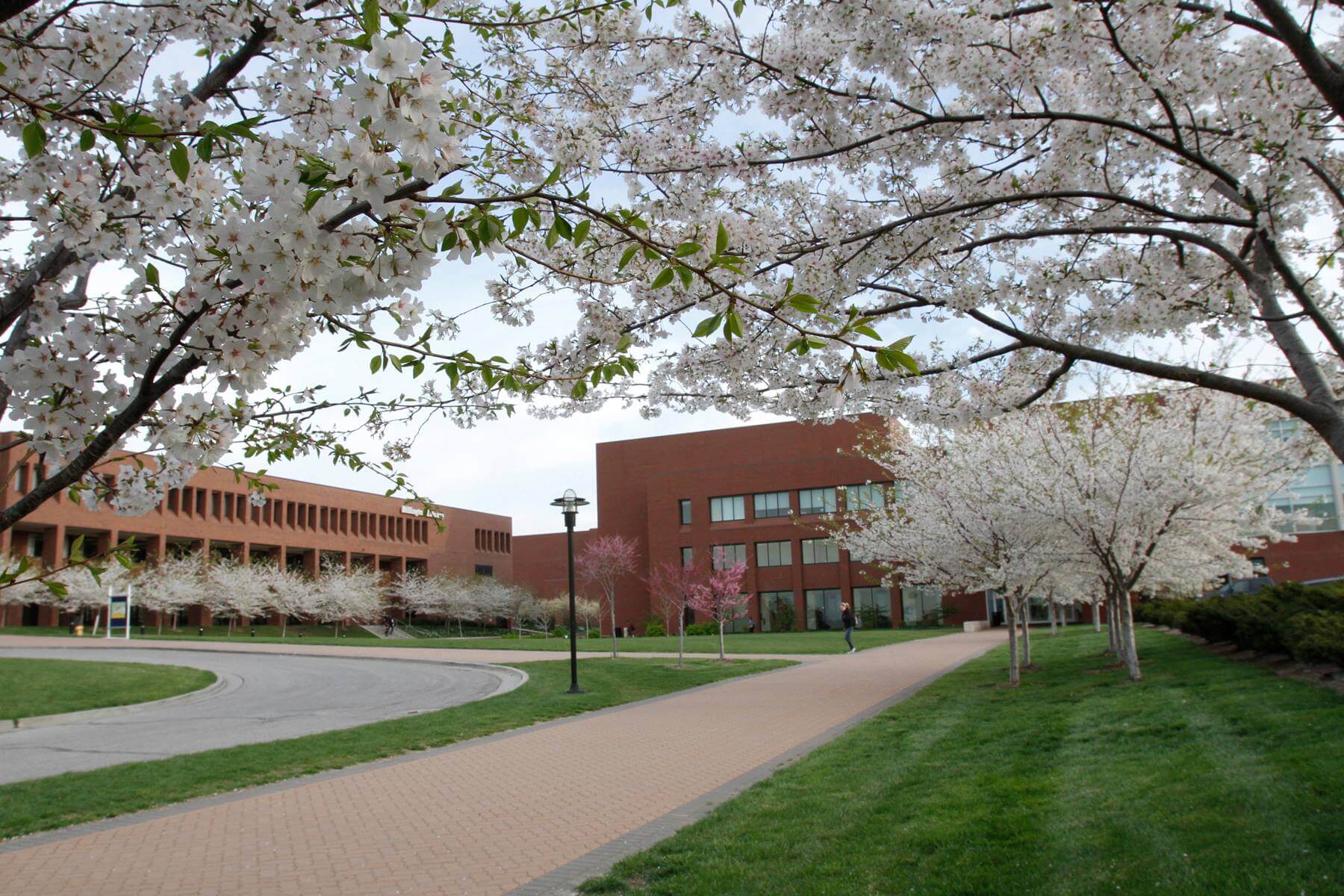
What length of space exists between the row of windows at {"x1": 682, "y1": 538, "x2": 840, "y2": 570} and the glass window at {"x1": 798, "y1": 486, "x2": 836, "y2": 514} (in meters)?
1.80

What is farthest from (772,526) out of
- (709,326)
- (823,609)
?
(709,326)

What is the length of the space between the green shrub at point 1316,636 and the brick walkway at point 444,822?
602cm

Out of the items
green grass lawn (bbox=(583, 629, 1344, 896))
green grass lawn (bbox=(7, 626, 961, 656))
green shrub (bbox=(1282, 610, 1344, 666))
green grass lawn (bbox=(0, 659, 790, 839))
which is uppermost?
green shrub (bbox=(1282, 610, 1344, 666))

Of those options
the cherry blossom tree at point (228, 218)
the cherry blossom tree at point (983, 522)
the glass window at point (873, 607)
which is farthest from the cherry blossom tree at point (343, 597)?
the cherry blossom tree at point (228, 218)

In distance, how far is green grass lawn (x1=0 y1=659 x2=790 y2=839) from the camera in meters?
7.54

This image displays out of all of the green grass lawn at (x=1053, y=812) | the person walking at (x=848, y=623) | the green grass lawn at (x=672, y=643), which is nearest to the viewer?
the green grass lawn at (x=1053, y=812)

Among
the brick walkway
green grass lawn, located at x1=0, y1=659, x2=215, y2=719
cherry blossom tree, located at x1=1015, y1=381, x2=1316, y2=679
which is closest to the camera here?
the brick walkway

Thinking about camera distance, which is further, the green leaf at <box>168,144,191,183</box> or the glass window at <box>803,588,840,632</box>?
the glass window at <box>803,588,840,632</box>

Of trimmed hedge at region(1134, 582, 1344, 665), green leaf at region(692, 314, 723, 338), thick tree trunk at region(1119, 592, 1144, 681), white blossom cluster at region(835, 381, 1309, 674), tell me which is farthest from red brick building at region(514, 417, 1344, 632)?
green leaf at region(692, 314, 723, 338)

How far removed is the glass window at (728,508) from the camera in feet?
170

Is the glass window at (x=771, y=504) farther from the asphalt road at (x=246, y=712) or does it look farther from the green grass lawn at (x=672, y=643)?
the asphalt road at (x=246, y=712)

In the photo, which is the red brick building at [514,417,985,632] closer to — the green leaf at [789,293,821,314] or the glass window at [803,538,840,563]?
the glass window at [803,538,840,563]

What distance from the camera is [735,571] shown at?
25062 millimetres

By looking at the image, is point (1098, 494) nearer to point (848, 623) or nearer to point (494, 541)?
point (848, 623)
